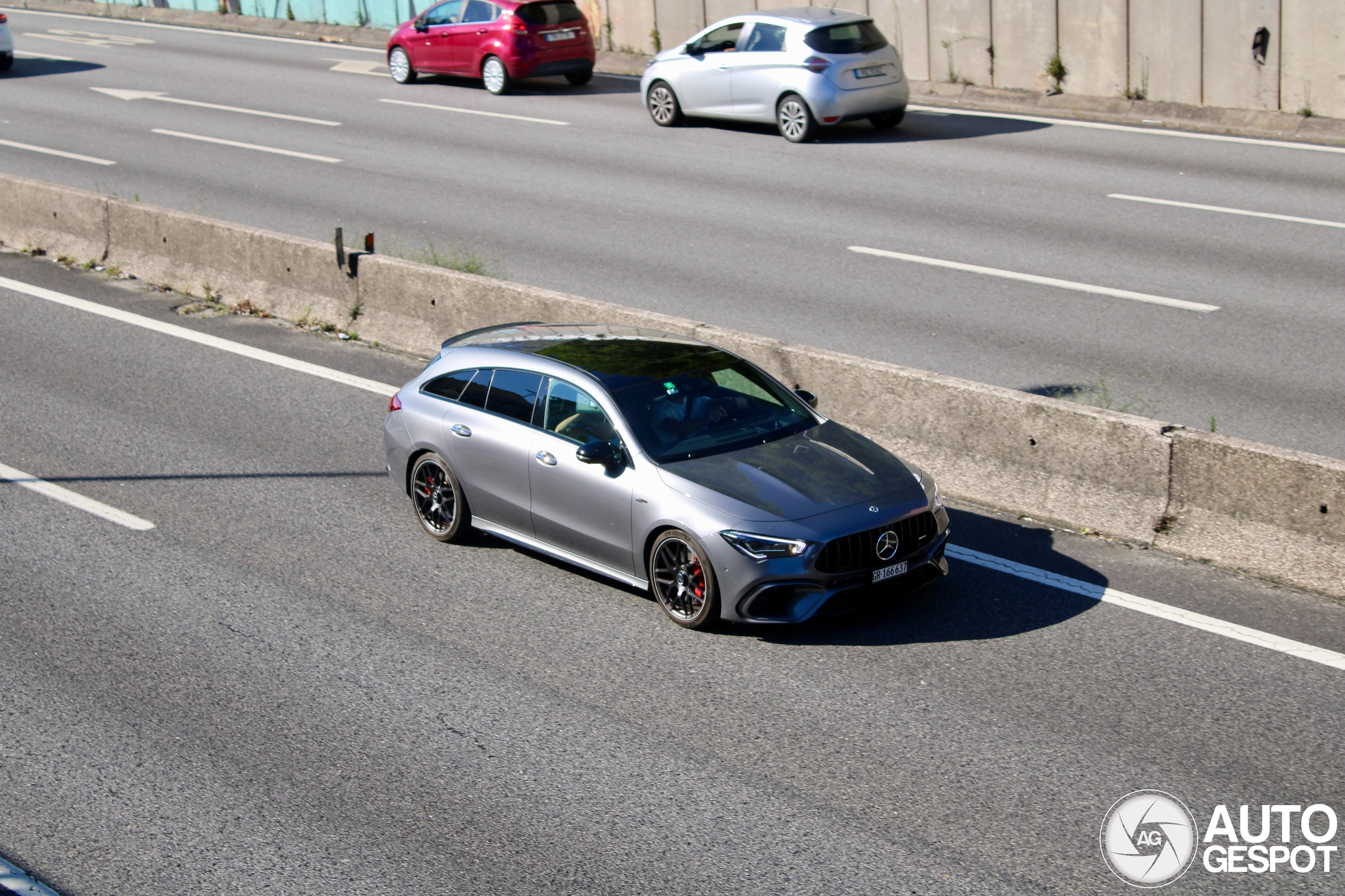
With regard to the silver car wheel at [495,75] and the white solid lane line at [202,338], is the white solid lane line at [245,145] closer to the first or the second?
the silver car wheel at [495,75]

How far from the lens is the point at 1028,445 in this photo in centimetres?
878

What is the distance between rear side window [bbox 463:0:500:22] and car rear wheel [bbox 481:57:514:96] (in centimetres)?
73

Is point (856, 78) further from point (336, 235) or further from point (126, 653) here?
point (126, 653)

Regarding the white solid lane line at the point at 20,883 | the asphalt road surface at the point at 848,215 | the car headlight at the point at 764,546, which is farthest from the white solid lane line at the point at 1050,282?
the white solid lane line at the point at 20,883

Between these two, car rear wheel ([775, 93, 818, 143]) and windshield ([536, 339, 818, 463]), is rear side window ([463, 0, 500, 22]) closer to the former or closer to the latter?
car rear wheel ([775, 93, 818, 143])

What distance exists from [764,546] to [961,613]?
49.1 inches

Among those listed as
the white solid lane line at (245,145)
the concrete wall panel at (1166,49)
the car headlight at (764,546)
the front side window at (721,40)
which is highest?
the front side window at (721,40)

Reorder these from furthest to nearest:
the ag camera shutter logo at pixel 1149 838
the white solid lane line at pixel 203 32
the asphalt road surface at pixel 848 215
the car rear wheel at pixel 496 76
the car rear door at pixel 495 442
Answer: the white solid lane line at pixel 203 32 → the car rear wheel at pixel 496 76 → the asphalt road surface at pixel 848 215 → the car rear door at pixel 495 442 → the ag camera shutter logo at pixel 1149 838

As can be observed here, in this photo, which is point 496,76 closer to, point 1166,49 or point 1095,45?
point 1095,45

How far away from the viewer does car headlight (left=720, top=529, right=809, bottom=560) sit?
7152 mm

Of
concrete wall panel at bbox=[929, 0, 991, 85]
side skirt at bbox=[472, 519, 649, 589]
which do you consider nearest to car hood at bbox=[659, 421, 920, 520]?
side skirt at bbox=[472, 519, 649, 589]

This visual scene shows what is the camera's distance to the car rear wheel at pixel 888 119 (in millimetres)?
20938

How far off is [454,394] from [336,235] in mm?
4858

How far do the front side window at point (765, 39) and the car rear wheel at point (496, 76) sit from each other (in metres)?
6.07
